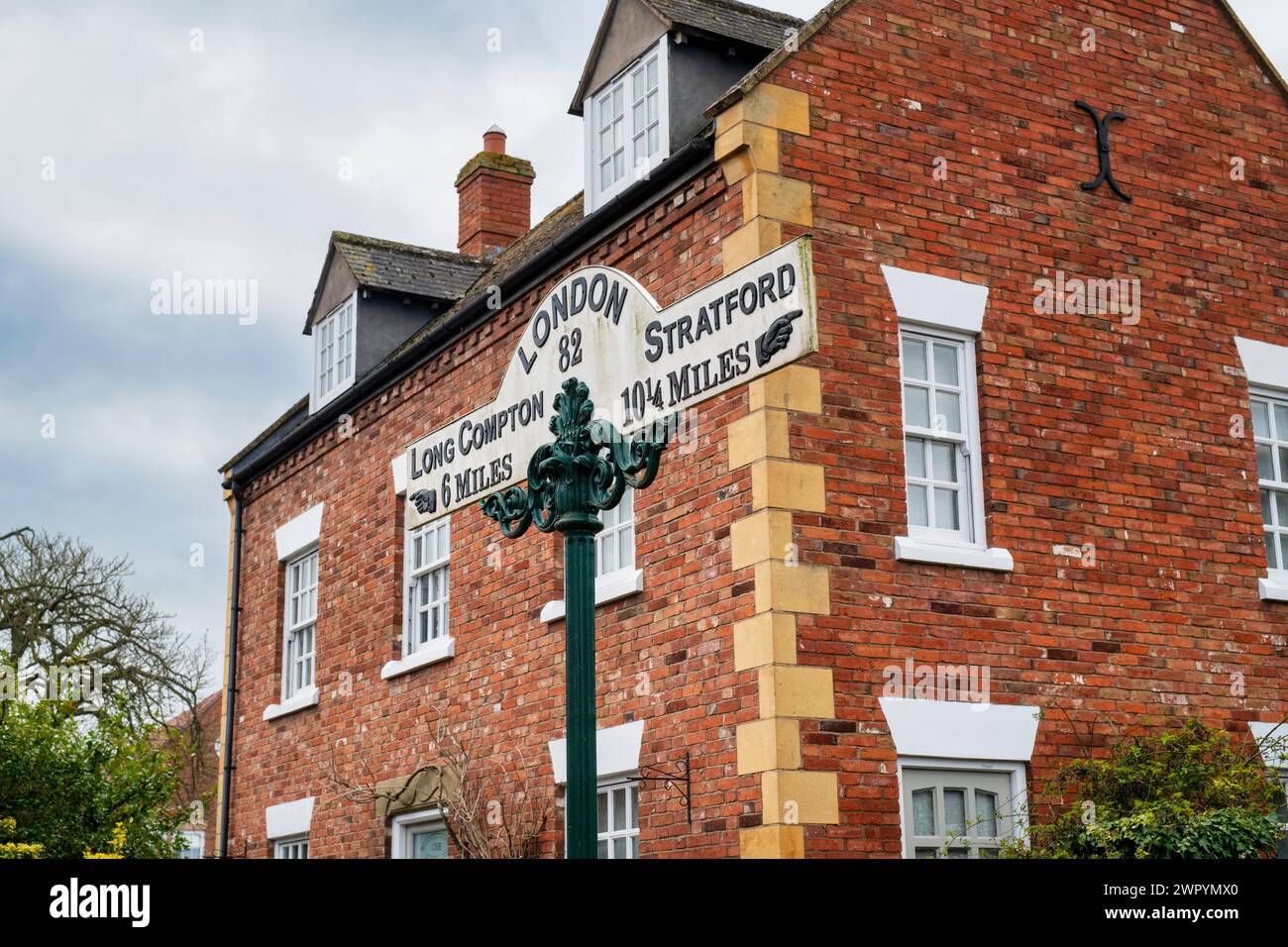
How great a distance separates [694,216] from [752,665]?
3.30 m

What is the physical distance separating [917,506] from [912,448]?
405mm

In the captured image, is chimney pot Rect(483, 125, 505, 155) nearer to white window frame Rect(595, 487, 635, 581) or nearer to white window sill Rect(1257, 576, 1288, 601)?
white window frame Rect(595, 487, 635, 581)

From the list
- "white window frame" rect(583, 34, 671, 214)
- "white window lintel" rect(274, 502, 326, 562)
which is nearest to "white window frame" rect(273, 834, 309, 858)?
"white window lintel" rect(274, 502, 326, 562)

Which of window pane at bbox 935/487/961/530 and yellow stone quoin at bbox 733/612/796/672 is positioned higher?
window pane at bbox 935/487/961/530

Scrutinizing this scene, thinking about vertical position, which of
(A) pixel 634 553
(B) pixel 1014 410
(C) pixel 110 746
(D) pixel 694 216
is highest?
(D) pixel 694 216

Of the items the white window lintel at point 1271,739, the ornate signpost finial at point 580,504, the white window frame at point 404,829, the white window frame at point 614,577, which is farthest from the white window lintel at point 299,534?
the ornate signpost finial at point 580,504

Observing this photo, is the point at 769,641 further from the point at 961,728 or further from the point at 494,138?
the point at 494,138

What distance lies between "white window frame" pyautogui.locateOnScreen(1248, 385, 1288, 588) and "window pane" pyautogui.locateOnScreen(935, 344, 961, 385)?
2.72 m

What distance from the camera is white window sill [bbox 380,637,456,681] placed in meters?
12.4
